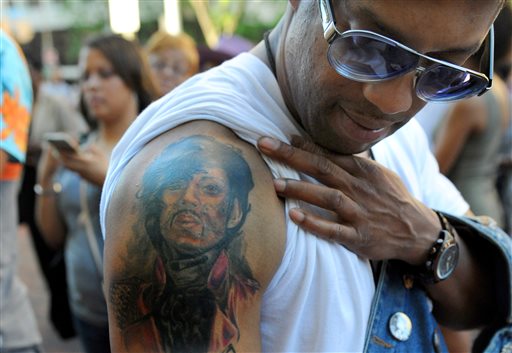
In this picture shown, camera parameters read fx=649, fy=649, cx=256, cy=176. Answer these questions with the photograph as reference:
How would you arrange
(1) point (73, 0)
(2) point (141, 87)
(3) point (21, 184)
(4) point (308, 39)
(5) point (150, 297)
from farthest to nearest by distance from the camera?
(1) point (73, 0) < (3) point (21, 184) < (2) point (141, 87) < (4) point (308, 39) < (5) point (150, 297)

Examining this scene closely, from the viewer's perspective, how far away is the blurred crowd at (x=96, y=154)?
296cm

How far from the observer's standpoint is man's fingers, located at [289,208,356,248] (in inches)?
48.2

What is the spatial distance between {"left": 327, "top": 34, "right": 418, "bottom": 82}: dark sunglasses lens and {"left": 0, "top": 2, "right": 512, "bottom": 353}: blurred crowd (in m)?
1.28

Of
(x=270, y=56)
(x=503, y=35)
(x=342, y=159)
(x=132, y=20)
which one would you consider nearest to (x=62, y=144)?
(x=270, y=56)

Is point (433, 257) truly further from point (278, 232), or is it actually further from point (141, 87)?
point (141, 87)

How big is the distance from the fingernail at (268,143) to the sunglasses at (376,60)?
181 mm

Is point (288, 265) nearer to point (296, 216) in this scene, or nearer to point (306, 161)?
point (296, 216)

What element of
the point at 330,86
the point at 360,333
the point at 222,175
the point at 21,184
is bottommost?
the point at 21,184

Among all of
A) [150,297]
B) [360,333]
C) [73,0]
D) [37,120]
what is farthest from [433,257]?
[73,0]

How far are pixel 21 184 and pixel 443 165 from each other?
290 cm

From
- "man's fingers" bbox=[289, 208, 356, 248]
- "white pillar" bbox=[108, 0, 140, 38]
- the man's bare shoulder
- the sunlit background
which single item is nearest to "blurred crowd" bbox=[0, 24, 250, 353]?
the man's bare shoulder

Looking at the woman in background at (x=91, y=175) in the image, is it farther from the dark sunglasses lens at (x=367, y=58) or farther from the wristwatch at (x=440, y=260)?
the dark sunglasses lens at (x=367, y=58)

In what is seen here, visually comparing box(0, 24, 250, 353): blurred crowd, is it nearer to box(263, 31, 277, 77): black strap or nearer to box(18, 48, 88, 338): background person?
box(18, 48, 88, 338): background person

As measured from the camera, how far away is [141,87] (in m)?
3.55
